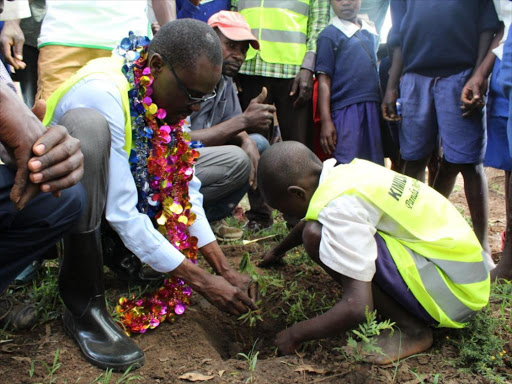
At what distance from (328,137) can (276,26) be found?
3.23 feet

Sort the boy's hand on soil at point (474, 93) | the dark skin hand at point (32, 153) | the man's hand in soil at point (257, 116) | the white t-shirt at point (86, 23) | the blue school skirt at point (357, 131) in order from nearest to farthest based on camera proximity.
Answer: the dark skin hand at point (32, 153), the boy's hand on soil at point (474, 93), the white t-shirt at point (86, 23), the man's hand in soil at point (257, 116), the blue school skirt at point (357, 131)

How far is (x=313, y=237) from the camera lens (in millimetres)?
2113

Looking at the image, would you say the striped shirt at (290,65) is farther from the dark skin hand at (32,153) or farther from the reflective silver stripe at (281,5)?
the dark skin hand at (32,153)

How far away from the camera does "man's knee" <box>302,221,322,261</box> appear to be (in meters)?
2.10

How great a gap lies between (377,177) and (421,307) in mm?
597

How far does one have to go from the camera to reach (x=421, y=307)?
2.12 m

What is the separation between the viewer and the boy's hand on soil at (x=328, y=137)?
3855 mm

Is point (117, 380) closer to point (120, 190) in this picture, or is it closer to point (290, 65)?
point (120, 190)

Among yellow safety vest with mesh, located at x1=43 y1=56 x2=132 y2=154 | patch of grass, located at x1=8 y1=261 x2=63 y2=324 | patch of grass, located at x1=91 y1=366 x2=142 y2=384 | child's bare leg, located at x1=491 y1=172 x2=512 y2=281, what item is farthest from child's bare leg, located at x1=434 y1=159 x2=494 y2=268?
patch of grass, located at x1=8 y1=261 x2=63 y2=324

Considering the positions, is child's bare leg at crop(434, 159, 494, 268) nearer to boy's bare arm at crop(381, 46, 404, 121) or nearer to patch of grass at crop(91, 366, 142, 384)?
boy's bare arm at crop(381, 46, 404, 121)

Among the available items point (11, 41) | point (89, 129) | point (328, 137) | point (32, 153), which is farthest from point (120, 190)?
point (328, 137)

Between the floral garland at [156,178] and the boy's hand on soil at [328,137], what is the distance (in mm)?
1599

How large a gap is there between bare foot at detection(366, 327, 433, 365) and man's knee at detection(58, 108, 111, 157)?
141 cm

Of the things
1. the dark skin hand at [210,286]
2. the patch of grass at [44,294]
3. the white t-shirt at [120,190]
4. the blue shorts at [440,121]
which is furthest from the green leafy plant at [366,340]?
the blue shorts at [440,121]
